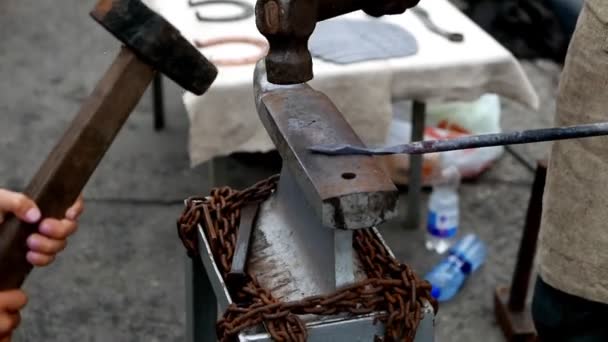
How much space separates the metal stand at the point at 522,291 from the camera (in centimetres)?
243

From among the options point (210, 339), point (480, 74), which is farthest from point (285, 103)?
point (480, 74)

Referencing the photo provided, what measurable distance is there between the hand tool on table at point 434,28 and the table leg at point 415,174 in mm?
236

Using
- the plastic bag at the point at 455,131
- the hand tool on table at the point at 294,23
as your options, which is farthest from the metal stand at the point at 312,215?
the plastic bag at the point at 455,131

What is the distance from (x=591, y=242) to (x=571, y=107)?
0.87 feet

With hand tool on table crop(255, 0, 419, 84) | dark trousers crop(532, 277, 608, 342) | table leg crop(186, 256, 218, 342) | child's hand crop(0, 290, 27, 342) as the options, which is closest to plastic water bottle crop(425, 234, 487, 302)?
dark trousers crop(532, 277, 608, 342)

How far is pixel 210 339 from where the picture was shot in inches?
64.6

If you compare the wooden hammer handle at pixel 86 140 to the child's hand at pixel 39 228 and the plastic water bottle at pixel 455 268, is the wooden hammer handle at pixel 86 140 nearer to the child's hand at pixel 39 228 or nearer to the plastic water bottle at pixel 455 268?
the child's hand at pixel 39 228

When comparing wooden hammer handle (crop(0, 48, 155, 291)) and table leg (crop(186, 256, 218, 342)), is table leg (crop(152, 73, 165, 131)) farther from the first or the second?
wooden hammer handle (crop(0, 48, 155, 291))

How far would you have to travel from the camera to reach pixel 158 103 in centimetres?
371

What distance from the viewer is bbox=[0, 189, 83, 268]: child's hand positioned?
1.24m

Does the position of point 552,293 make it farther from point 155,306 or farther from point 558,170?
point 155,306

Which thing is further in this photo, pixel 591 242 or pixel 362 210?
pixel 591 242

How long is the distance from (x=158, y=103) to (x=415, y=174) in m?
1.29

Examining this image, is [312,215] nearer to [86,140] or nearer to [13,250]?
[86,140]
